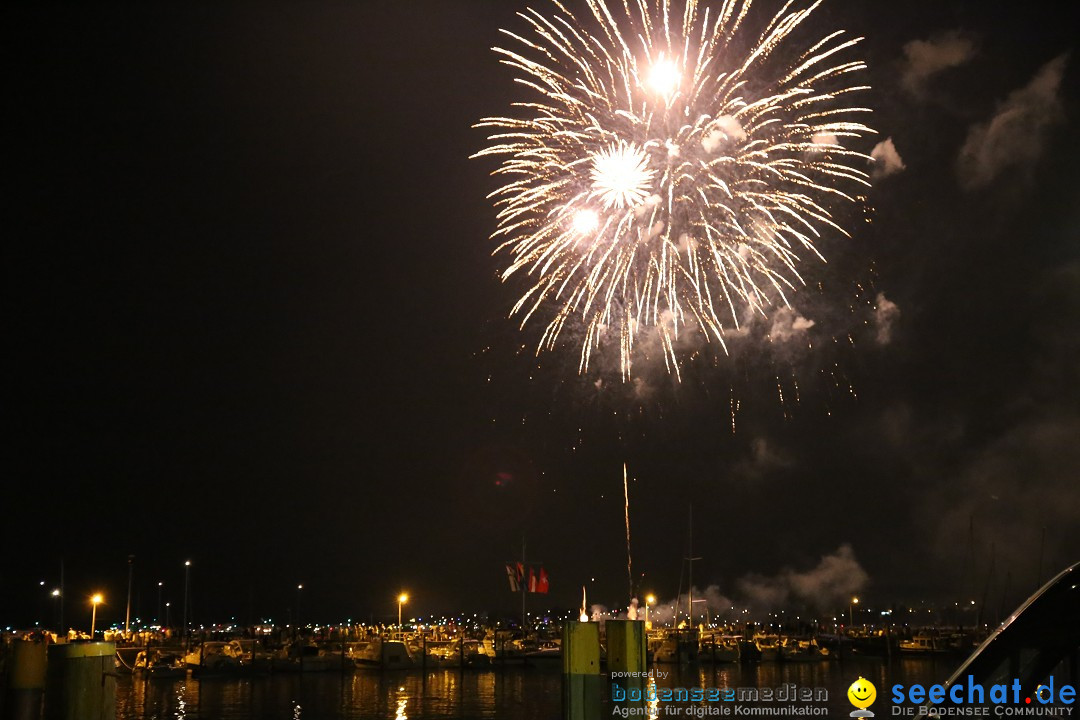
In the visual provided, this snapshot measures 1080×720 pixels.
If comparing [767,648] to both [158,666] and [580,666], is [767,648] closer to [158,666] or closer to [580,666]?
[158,666]

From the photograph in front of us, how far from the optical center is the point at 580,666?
15641mm

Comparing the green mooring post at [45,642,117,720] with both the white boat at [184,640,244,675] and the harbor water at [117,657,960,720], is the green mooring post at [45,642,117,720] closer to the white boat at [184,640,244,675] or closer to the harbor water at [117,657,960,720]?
the harbor water at [117,657,960,720]

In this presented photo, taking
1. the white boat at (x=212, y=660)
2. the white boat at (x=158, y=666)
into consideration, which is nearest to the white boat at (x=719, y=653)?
the white boat at (x=212, y=660)

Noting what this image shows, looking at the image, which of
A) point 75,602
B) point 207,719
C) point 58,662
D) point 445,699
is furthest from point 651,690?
point 75,602

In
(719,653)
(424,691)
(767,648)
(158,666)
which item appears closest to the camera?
(424,691)

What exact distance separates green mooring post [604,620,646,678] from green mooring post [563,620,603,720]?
1.06 ft

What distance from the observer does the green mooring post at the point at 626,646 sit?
15.0m

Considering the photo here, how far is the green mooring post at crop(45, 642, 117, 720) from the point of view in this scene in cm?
1198

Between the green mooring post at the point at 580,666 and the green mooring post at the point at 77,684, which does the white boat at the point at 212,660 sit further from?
the green mooring post at the point at 77,684

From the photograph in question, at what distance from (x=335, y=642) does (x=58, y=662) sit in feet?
202

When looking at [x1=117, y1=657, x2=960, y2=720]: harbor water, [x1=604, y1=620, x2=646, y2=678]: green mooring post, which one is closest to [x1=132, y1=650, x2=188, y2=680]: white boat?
[x1=117, y1=657, x2=960, y2=720]: harbor water

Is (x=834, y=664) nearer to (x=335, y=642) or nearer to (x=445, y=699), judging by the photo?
(x=335, y=642)

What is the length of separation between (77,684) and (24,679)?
1.24 metres

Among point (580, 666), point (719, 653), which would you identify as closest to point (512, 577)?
point (719, 653)
